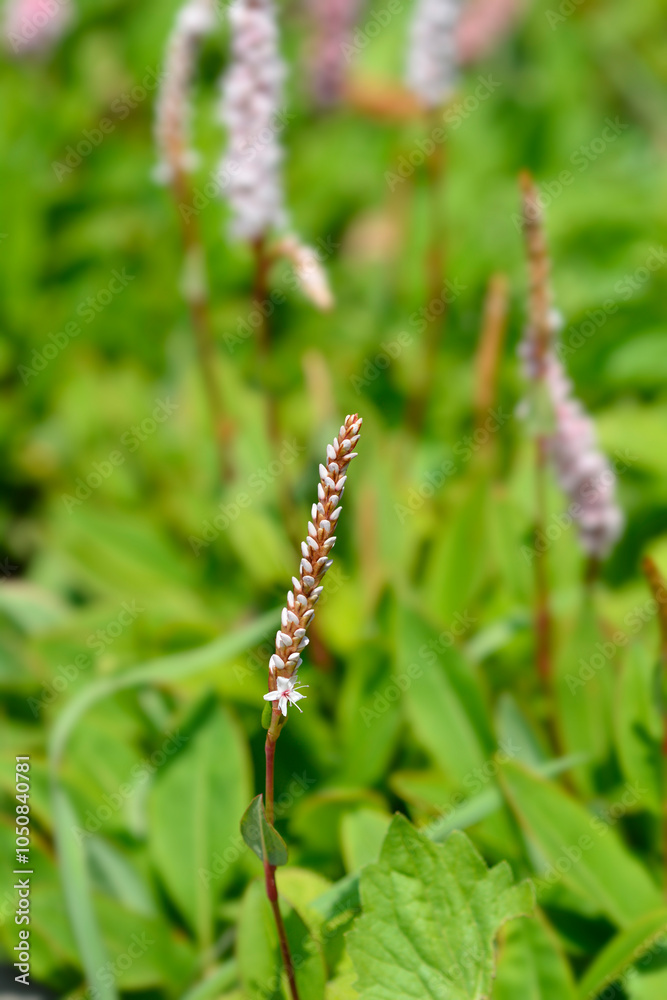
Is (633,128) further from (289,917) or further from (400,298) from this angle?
(289,917)

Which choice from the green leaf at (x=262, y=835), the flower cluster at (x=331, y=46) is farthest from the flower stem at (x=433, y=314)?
the green leaf at (x=262, y=835)

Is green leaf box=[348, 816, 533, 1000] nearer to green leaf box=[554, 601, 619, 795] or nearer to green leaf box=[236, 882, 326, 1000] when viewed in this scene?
green leaf box=[236, 882, 326, 1000]

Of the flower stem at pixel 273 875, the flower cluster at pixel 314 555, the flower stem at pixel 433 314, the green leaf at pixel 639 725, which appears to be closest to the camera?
the flower cluster at pixel 314 555

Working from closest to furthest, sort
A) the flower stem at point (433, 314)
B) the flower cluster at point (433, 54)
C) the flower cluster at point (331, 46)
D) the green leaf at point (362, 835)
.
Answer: the green leaf at point (362, 835)
the flower cluster at point (433, 54)
the flower stem at point (433, 314)
the flower cluster at point (331, 46)

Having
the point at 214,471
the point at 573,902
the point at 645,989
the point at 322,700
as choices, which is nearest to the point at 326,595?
the point at 322,700

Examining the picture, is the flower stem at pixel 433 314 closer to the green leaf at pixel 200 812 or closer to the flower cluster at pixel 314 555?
the green leaf at pixel 200 812

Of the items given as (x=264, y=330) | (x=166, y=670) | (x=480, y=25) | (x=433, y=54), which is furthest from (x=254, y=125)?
(x=480, y=25)

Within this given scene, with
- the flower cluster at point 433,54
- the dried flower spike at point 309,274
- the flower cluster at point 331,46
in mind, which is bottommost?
the dried flower spike at point 309,274
